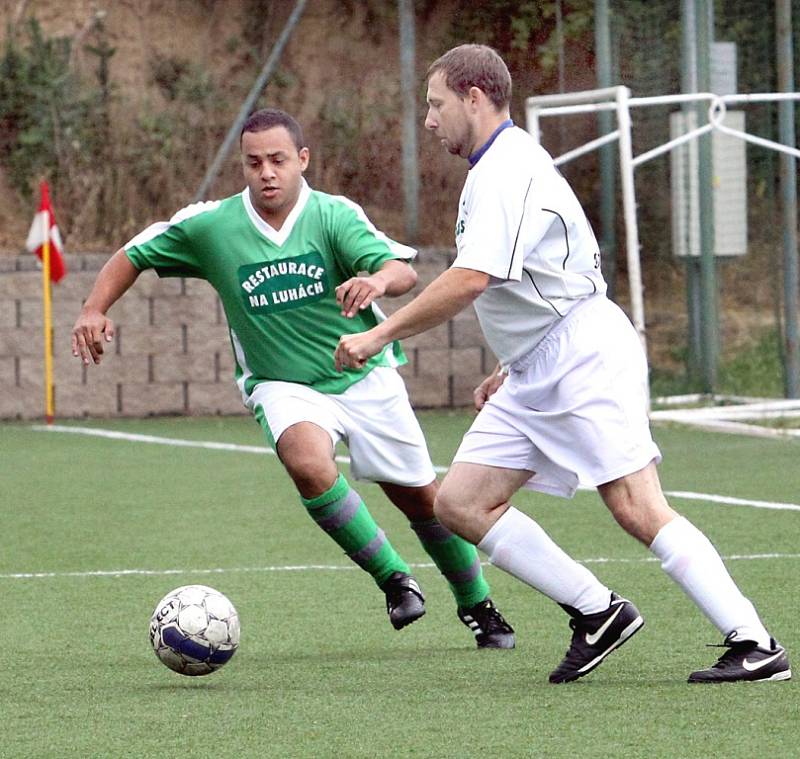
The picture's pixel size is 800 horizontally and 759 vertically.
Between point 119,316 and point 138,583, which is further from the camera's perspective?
point 119,316

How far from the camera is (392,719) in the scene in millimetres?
4551

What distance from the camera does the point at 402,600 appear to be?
5.91 metres

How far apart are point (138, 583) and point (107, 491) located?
320cm

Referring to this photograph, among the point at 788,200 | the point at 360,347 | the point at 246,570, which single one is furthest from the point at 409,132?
the point at 360,347

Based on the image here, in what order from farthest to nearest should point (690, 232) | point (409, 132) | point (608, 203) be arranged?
1. point (409, 132)
2. point (608, 203)
3. point (690, 232)

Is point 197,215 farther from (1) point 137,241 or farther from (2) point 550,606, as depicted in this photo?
(2) point 550,606

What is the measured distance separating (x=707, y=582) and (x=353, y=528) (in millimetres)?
1507

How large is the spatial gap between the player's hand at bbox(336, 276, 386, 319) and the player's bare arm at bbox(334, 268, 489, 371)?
22cm

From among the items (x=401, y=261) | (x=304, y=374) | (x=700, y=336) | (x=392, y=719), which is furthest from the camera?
(x=700, y=336)

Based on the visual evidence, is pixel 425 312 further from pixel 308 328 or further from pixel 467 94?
pixel 308 328

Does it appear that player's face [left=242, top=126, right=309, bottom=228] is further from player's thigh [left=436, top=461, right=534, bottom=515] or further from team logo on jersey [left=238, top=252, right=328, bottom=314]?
player's thigh [left=436, top=461, right=534, bottom=515]

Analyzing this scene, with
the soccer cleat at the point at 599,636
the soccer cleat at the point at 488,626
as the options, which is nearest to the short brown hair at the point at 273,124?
the soccer cleat at the point at 488,626

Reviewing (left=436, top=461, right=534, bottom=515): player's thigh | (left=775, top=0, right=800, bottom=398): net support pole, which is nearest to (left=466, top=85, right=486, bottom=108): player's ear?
(left=436, top=461, right=534, bottom=515): player's thigh

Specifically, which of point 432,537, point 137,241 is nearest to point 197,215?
point 137,241
